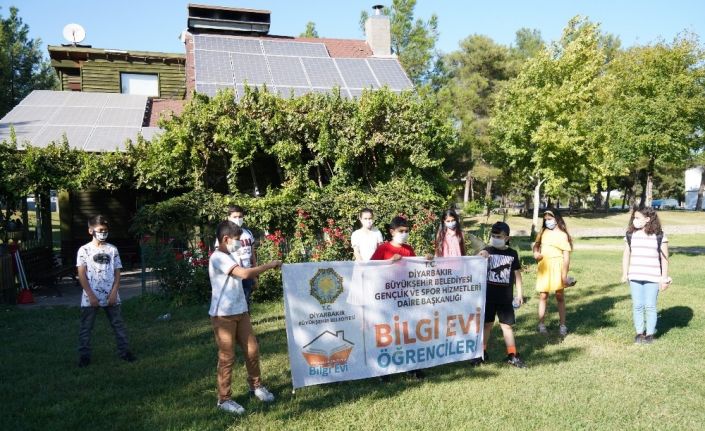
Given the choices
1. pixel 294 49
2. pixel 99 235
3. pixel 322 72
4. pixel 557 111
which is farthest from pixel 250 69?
pixel 557 111

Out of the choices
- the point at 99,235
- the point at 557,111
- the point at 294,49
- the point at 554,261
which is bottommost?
the point at 554,261

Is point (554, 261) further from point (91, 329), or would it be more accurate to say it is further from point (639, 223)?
point (91, 329)

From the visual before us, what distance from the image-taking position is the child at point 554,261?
309 inches

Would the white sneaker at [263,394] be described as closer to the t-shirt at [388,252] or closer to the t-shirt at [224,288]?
the t-shirt at [224,288]

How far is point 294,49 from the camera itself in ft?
63.6

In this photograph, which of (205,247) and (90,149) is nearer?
(205,247)

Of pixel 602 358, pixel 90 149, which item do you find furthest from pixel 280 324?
pixel 90 149

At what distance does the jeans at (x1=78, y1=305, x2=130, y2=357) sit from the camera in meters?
6.61

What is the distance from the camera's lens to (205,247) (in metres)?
10.7

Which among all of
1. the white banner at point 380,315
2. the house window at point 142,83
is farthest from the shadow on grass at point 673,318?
the house window at point 142,83

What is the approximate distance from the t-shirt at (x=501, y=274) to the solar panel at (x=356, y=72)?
1067cm

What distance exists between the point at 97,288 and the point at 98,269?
0.24 metres

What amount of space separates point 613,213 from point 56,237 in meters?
49.3

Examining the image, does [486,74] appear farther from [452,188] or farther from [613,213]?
[452,188]
